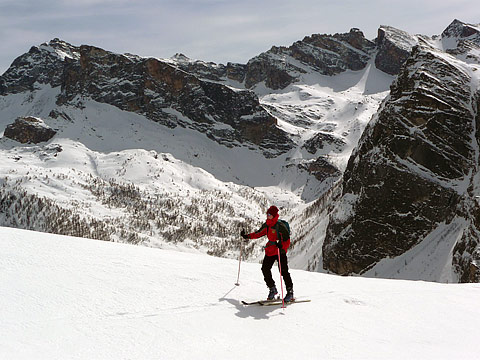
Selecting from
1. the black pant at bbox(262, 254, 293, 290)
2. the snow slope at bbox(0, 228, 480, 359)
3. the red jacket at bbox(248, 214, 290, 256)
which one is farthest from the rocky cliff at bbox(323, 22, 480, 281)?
the red jacket at bbox(248, 214, 290, 256)

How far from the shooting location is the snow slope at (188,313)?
694 centimetres

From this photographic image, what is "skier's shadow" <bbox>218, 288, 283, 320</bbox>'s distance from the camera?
9062 millimetres

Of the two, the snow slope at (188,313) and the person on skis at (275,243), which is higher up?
the person on skis at (275,243)

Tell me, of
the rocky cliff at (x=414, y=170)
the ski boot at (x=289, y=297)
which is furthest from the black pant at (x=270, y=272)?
the rocky cliff at (x=414, y=170)

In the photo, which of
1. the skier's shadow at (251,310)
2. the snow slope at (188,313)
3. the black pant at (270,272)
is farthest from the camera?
the black pant at (270,272)

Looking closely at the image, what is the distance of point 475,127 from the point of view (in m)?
58.7

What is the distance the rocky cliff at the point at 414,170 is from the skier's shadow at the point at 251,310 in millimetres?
48388

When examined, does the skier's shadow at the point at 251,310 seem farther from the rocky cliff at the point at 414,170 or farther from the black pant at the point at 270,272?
the rocky cliff at the point at 414,170

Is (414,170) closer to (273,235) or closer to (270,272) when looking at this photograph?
(273,235)

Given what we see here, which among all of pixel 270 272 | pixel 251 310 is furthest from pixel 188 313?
pixel 270 272

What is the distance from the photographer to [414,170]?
191 feet

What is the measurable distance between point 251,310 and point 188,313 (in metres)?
1.66

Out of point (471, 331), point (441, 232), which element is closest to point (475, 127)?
point (441, 232)

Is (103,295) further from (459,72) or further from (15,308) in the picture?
(459,72)
